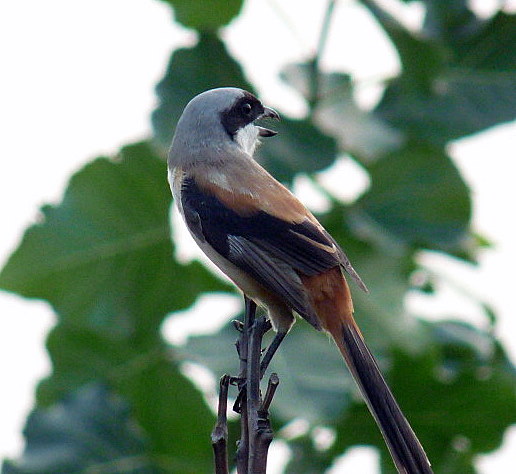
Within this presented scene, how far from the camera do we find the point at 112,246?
185 inches

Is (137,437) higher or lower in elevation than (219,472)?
higher

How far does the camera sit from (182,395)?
4.70m

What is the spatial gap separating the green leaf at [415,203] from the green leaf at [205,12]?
0.93 m

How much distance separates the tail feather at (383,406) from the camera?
8.28 ft

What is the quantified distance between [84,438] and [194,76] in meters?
1.71

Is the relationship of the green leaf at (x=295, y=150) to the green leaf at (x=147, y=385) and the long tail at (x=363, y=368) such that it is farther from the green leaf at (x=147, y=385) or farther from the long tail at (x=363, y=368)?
the long tail at (x=363, y=368)

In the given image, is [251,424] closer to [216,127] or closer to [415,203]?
[216,127]

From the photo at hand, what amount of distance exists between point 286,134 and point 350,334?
1656mm

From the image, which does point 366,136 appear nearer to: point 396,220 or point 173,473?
point 396,220

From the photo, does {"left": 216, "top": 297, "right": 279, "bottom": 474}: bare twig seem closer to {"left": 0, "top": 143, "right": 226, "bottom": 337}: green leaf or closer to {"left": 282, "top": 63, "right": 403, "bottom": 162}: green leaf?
{"left": 0, "top": 143, "right": 226, "bottom": 337}: green leaf

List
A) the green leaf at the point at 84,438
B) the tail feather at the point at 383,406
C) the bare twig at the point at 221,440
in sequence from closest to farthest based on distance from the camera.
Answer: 1. the bare twig at the point at 221,440
2. the tail feather at the point at 383,406
3. the green leaf at the point at 84,438

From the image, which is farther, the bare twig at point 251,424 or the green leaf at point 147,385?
the green leaf at point 147,385

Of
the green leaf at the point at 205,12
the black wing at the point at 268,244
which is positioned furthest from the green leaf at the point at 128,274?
the black wing at the point at 268,244

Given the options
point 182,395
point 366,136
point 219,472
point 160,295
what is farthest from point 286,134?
point 219,472
